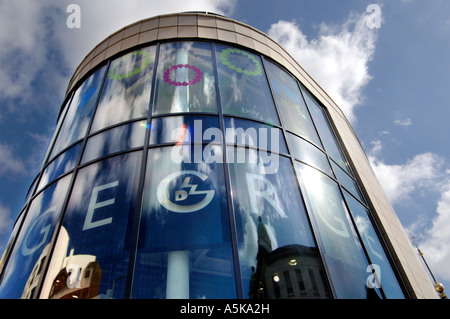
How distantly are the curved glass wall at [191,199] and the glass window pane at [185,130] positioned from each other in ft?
0.12

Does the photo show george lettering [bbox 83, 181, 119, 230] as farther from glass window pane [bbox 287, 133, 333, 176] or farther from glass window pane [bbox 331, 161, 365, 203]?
glass window pane [bbox 331, 161, 365, 203]

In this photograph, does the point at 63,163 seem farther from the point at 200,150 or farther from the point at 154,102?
the point at 200,150

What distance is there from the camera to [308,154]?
A: 332 inches

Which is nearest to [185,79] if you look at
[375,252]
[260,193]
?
[260,193]

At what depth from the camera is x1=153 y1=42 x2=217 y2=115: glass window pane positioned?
7.97 m

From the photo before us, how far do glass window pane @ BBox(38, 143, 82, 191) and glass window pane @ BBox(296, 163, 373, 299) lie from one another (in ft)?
18.0

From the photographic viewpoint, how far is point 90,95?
31.4 ft

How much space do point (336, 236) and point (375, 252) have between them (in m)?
1.82

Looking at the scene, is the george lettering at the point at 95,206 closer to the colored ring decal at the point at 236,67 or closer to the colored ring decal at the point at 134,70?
the colored ring decal at the point at 134,70

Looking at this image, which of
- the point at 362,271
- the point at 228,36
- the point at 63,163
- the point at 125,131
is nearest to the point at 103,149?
the point at 125,131

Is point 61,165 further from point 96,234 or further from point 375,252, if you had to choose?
point 375,252

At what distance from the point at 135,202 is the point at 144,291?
173 centimetres

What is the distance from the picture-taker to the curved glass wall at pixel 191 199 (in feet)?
17.8

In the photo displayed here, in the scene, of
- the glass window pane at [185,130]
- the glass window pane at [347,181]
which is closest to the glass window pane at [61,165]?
the glass window pane at [185,130]
